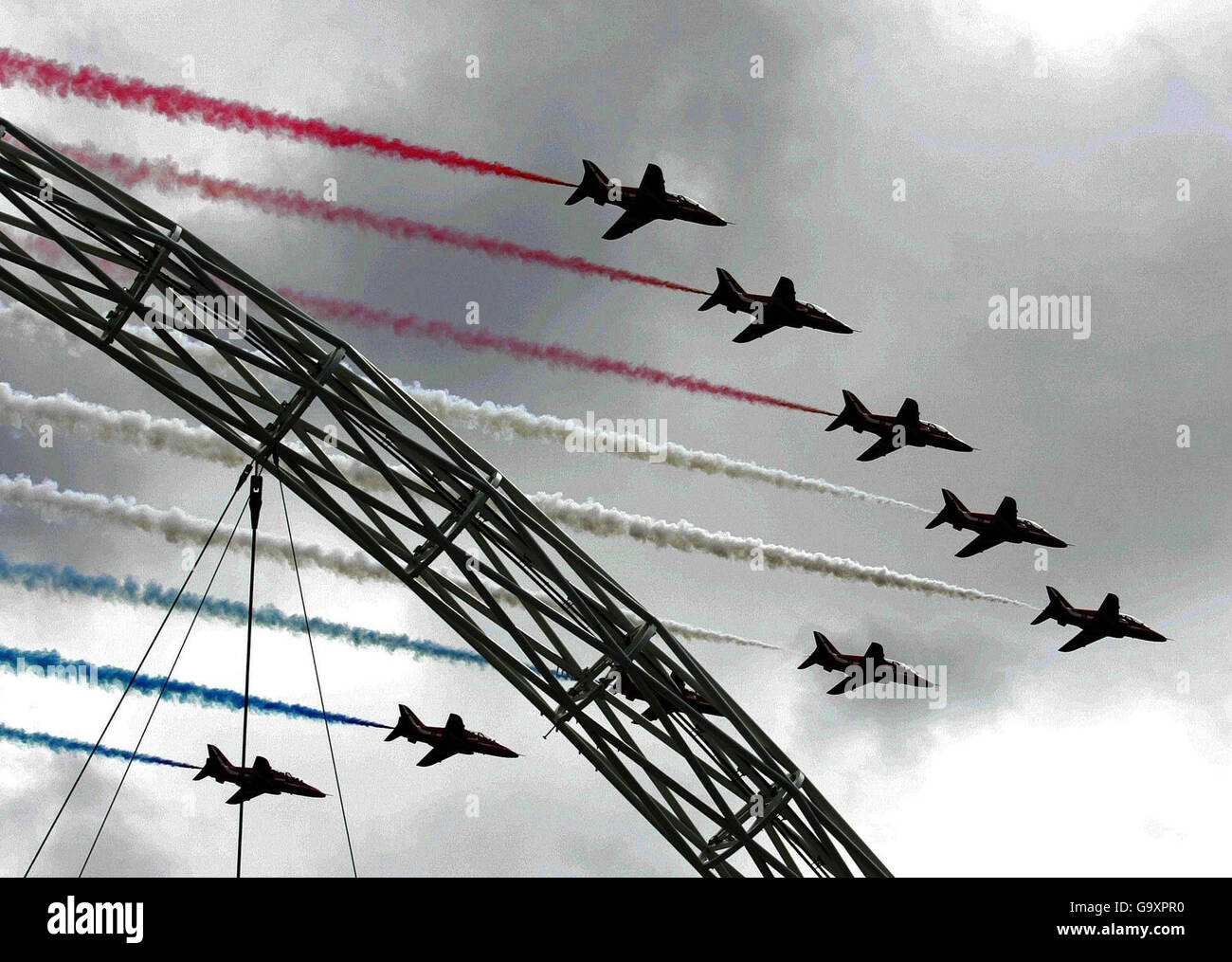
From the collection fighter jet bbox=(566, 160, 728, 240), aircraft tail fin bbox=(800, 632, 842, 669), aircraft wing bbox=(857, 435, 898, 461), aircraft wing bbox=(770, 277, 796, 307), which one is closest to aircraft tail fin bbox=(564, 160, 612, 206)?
fighter jet bbox=(566, 160, 728, 240)

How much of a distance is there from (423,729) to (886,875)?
1856 cm

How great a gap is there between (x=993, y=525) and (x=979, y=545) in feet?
3.10

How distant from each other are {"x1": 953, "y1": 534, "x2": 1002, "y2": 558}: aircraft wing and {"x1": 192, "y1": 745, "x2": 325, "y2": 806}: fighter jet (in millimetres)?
22101

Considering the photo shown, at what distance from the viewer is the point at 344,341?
22.9m

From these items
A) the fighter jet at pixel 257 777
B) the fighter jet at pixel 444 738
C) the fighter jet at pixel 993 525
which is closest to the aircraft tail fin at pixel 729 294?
the fighter jet at pixel 993 525

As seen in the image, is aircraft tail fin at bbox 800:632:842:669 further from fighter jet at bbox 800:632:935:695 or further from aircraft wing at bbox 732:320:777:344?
aircraft wing at bbox 732:320:777:344

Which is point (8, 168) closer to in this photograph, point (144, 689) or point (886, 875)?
point (144, 689)

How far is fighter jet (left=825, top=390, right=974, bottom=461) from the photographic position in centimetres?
4128

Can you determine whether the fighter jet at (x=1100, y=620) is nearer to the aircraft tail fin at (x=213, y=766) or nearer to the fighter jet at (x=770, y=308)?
the fighter jet at (x=770, y=308)

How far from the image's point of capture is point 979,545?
4488 cm

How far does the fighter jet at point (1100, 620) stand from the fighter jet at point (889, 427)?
7.73m

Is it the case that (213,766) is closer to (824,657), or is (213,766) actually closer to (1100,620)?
(824,657)
